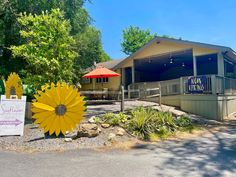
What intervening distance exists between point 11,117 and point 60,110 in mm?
2030

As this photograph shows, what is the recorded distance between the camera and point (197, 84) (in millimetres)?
14578

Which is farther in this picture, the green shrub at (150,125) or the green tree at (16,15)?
the green tree at (16,15)

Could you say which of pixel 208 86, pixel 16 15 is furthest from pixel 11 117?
pixel 208 86

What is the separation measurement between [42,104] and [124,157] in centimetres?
346

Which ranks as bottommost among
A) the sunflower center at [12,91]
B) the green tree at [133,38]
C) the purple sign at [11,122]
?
the purple sign at [11,122]

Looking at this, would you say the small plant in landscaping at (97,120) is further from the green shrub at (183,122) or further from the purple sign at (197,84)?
the purple sign at (197,84)

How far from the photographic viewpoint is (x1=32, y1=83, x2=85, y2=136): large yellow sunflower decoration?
8641 millimetres

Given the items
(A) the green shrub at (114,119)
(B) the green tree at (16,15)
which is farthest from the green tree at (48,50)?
(B) the green tree at (16,15)

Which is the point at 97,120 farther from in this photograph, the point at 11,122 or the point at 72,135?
the point at 11,122

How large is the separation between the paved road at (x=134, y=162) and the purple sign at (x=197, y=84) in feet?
20.5

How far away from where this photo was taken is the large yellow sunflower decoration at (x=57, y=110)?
8641 millimetres

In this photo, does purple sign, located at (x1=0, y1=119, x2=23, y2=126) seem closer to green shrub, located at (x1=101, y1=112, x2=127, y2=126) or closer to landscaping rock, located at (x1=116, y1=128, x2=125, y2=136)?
green shrub, located at (x1=101, y1=112, x2=127, y2=126)

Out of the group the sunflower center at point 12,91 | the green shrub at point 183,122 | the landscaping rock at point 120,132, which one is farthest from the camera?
the sunflower center at point 12,91

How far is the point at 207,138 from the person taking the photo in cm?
954
